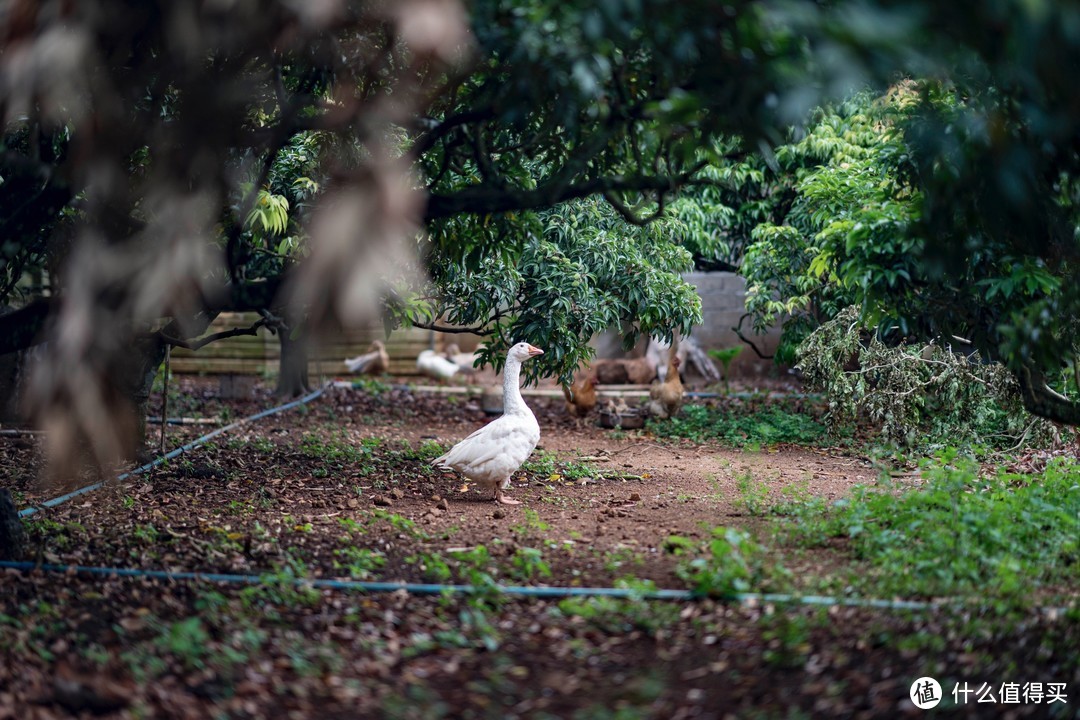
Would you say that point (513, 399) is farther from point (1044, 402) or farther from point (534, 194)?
point (1044, 402)

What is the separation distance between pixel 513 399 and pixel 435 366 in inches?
276

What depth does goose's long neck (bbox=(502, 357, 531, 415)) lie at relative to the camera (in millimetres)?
5953

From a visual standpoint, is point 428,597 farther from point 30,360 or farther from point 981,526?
point 30,360

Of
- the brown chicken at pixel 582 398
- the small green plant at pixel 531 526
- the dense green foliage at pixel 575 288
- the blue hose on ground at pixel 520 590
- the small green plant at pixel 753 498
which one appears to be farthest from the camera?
the brown chicken at pixel 582 398

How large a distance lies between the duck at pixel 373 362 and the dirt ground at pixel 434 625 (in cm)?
726

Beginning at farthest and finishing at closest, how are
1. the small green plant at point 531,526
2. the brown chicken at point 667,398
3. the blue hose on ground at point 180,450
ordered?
the brown chicken at point 667,398, the blue hose on ground at point 180,450, the small green plant at point 531,526

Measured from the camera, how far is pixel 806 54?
2527mm

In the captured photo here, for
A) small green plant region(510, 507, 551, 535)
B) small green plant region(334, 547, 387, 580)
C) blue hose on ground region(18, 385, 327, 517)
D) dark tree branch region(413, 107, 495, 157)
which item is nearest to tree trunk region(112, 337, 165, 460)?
blue hose on ground region(18, 385, 327, 517)

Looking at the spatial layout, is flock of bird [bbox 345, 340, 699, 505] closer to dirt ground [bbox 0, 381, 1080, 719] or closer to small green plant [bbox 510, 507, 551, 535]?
dirt ground [bbox 0, 381, 1080, 719]

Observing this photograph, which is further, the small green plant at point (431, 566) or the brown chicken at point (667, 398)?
the brown chicken at point (667, 398)

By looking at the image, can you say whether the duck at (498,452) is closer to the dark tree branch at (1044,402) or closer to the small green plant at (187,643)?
the small green plant at (187,643)

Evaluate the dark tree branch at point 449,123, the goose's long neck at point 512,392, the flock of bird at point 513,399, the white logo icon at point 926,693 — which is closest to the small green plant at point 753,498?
the flock of bird at point 513,399

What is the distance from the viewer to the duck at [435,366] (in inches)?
504

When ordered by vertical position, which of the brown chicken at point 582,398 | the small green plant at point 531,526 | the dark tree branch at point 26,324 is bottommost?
the small green plant at point 531,526
